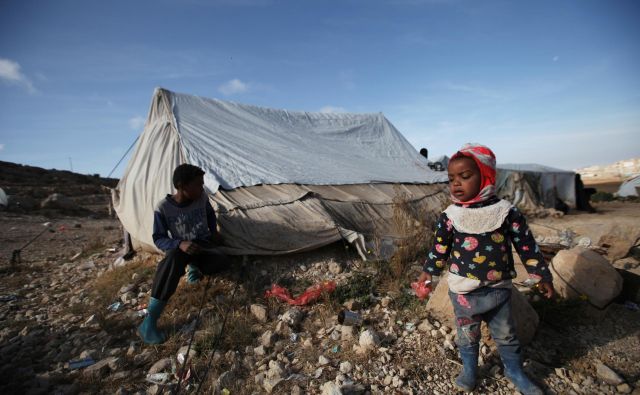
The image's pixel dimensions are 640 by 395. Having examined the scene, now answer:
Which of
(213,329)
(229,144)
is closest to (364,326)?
(213,329)

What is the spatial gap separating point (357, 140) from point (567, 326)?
6189 millimetres

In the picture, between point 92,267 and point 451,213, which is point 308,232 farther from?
point 92,267

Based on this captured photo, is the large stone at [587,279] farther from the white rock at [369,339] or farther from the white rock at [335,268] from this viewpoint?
the white rock at [335,268]

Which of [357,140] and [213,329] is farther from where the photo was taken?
[357,140]

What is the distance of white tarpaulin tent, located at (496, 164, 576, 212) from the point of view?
8.84 meters

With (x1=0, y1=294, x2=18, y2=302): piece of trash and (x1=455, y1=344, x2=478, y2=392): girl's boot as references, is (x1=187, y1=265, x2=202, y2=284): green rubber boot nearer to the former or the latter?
(x1=0, y1=294, x2=18, y2=302): piece of trash

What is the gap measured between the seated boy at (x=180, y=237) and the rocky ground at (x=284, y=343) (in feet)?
0.93

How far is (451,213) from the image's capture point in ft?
6.11

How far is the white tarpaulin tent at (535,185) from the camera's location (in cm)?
884

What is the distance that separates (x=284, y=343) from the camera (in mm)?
2500

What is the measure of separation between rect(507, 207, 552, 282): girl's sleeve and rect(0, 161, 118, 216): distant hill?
9.54 meters

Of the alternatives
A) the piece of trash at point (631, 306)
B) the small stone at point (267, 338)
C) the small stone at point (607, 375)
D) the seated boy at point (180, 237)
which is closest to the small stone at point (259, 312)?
the small stone at point (267, 338)

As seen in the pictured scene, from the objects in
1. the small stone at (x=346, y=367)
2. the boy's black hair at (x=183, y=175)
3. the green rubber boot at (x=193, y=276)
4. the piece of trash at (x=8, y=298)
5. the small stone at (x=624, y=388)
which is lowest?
the small stone at (x=624, y=388)

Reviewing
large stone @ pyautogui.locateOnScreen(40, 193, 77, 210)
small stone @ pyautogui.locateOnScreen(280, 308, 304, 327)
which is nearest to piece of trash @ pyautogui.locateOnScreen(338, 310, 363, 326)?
small stone @ pyautogui.locateOnScreen(280, 308, 304, 327)
